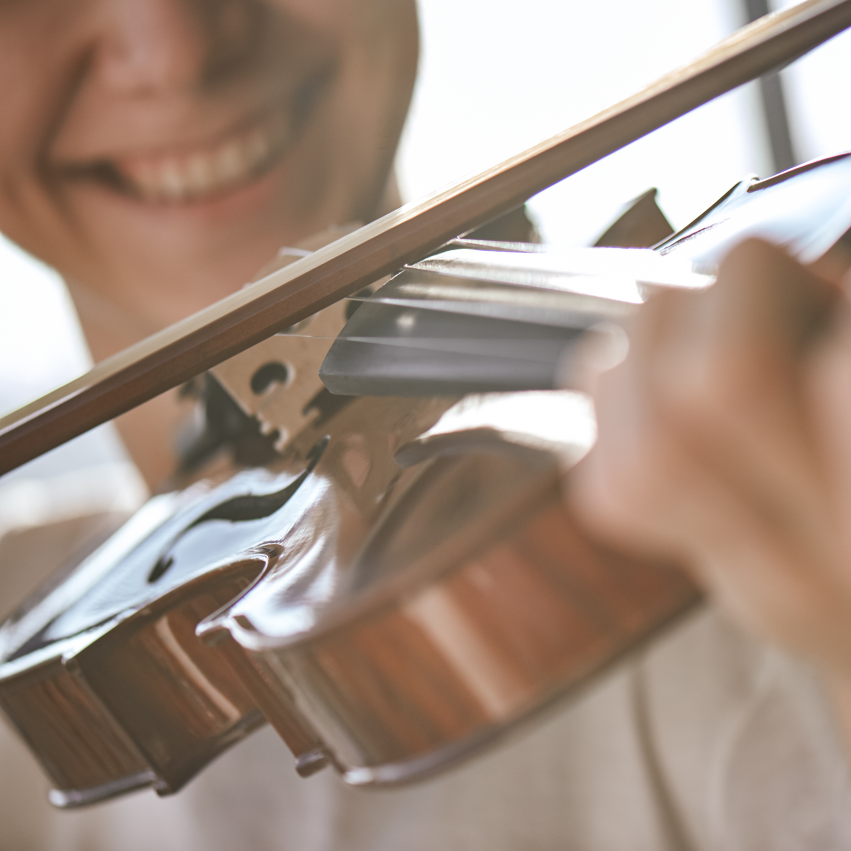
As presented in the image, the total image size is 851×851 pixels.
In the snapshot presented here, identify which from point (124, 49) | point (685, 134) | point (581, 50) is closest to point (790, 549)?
point (124, 49)

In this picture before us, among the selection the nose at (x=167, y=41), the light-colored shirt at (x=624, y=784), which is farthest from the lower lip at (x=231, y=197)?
the light-colored shirt at (x=624, y=784)

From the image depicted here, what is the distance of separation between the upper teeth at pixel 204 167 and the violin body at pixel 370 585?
0.41 m

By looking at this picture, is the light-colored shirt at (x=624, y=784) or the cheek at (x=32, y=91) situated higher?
the cheek at (x=32, y=91)

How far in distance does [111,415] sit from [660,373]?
33cm

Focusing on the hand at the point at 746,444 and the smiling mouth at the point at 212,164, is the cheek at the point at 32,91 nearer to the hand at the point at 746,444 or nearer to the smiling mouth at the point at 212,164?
the smiling mouth at the point at 212,164

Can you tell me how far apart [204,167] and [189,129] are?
1.6 inches

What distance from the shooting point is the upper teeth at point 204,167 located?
79 cm

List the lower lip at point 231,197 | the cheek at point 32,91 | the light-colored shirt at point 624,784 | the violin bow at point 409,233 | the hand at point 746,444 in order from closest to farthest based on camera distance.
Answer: the hand at point 746,444 → the violin bow at point 409,233 → the light-colored shirt at point 624,784 → the cheek at point 32,91 → the lower lip at point 231,197

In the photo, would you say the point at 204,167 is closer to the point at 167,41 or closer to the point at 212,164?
the point at 212,164

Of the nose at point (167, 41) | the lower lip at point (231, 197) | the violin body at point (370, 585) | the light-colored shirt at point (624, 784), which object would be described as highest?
the nose at point (167, 41)

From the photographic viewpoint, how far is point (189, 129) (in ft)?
2.51

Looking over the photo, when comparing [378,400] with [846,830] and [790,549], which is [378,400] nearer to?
[790,549]

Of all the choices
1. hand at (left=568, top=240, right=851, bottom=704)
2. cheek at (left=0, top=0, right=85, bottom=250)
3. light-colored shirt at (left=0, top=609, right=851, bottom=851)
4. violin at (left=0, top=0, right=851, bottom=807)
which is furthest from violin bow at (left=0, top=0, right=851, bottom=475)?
cheek at (left=0, top=0, right=85, bottom=250)

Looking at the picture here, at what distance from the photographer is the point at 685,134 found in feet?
5.10
